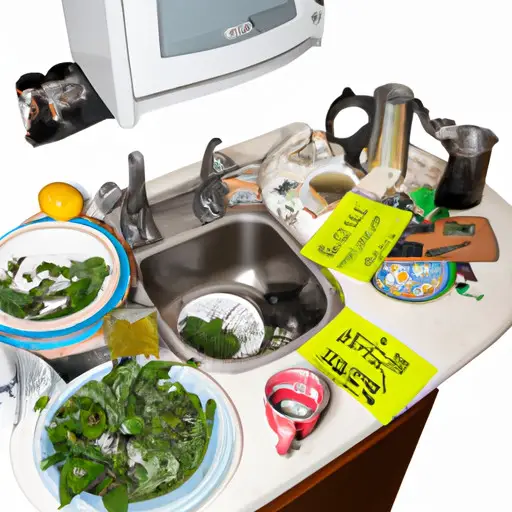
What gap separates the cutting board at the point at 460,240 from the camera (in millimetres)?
1234

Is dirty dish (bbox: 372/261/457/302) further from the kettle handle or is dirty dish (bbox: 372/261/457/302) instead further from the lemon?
the lemon

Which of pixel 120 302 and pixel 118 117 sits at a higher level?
pixel 118 117

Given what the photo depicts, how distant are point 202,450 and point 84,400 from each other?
21 cm

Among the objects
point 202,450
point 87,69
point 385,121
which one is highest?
point 87,69

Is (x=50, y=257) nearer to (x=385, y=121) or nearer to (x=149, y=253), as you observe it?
(x=149, y=253)

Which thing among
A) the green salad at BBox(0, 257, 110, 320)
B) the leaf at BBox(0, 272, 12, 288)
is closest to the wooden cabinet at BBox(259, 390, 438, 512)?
the green salad at BBox(0, 257, 110, 320)

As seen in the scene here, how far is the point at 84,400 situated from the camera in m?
0.99

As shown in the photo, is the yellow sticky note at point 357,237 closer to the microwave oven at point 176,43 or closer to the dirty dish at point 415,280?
the dirty dish at point 415,280

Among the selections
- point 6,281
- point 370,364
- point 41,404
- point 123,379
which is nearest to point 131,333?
point 123,379

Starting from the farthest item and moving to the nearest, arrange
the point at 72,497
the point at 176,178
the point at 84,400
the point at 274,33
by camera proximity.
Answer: the point at 176,178 → the point at 274,33 → the point at 84,400 → the point at 72,497

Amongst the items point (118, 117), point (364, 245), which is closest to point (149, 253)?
point (118, 117)

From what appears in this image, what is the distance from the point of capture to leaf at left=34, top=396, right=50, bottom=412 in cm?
99

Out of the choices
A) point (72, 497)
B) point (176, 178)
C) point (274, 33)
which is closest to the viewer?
point (72, 497)

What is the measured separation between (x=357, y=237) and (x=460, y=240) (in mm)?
214
